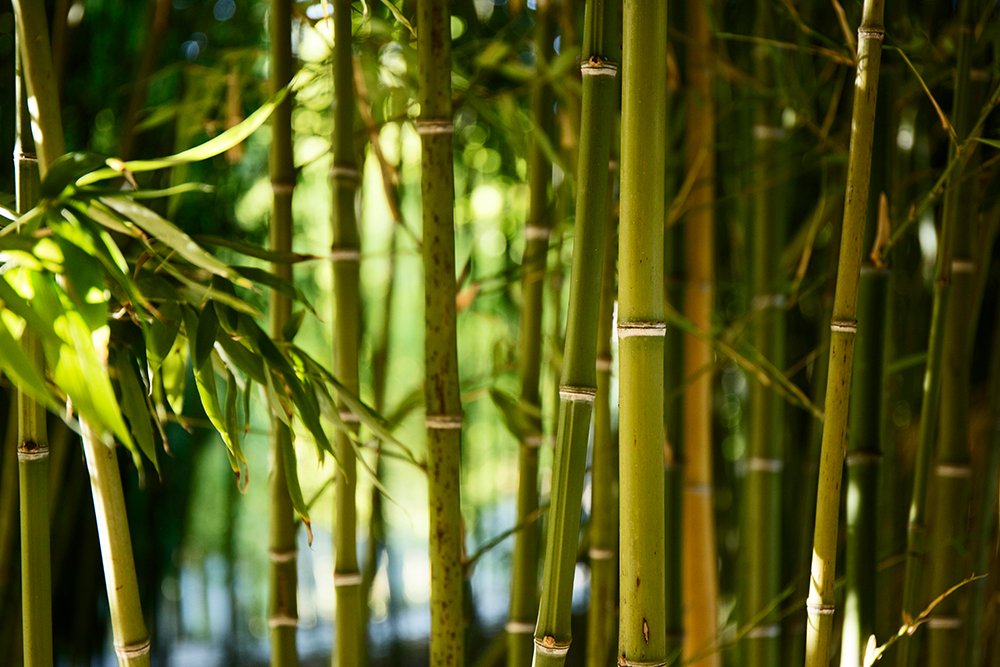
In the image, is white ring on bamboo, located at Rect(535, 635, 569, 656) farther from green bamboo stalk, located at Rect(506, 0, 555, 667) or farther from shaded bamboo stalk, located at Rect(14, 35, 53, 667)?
shaded bamboo stalk, located at Rect(14, 35, 53, 667)

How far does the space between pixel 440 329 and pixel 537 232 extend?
23 centimetres

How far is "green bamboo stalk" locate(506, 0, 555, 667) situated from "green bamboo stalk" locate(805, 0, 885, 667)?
27cm

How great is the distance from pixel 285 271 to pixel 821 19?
2.08 feet

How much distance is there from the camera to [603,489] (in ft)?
2.67

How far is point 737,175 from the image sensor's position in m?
1.05

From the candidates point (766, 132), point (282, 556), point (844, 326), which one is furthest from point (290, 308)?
point (766, 132)

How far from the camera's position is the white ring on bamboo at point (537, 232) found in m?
0.85

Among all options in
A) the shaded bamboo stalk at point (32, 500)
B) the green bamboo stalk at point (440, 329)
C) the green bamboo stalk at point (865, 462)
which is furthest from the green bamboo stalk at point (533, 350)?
the shaded bamboo stalk at point (32, 500)

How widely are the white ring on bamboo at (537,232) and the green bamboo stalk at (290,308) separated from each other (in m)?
0.22

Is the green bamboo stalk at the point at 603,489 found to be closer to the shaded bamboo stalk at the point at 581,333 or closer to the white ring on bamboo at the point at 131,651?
the shaded bamboo stalk at the point at 581,333

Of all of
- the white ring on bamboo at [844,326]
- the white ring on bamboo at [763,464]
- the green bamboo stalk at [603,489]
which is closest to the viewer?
the white ring on bamboo at [844,326]

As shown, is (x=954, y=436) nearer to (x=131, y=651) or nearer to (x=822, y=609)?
(x=822, y=609)

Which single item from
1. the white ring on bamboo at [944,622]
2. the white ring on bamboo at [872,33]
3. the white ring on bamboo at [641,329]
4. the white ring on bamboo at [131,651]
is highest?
the white ring on bamboo at [872,33]

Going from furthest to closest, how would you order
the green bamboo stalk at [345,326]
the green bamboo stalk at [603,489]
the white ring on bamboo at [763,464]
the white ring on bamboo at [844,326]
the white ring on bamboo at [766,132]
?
the white ring on bamboo at [766,132]
the white ring on bamboo at [763,464]
the green bamboo stalk at [603,489]
the green bamboo stalk at [345,326]
the white ring on bamboo at [844,326]
